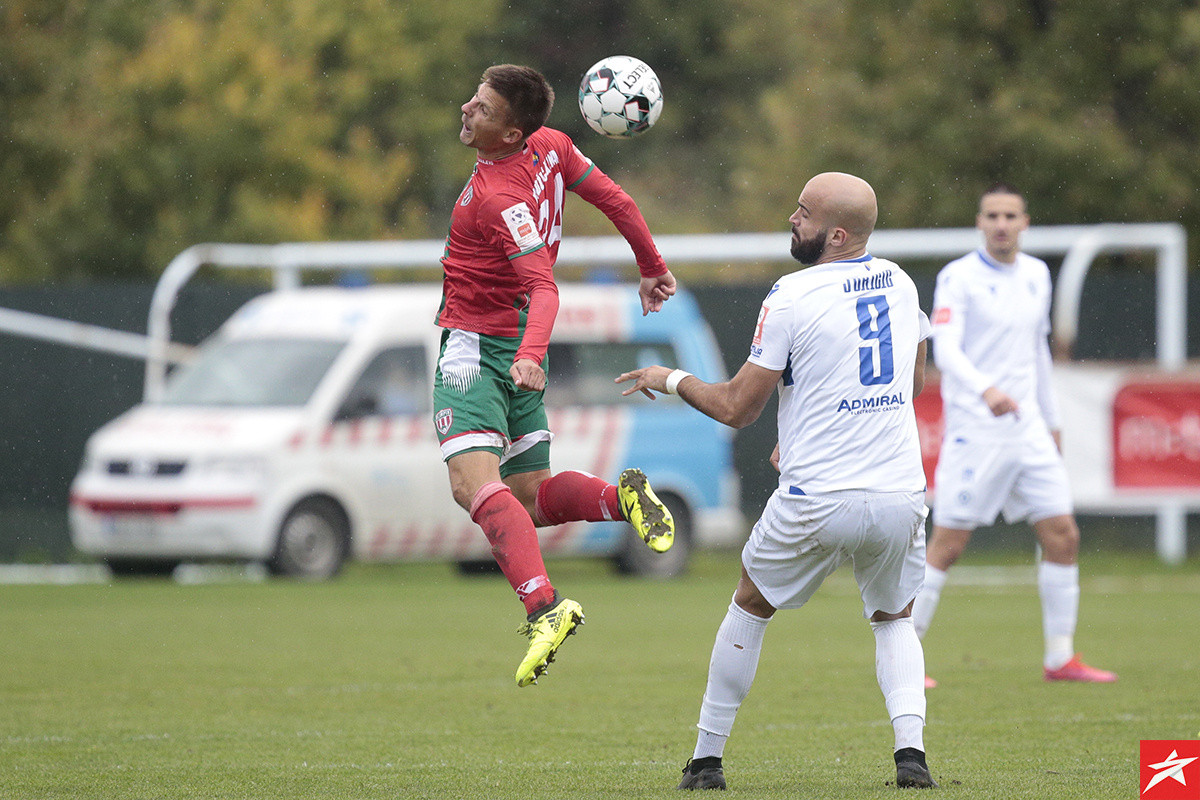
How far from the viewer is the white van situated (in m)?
16.0

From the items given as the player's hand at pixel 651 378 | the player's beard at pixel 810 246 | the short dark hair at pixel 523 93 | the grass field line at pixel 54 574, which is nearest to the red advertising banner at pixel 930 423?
the grass field line at pixel 54 574

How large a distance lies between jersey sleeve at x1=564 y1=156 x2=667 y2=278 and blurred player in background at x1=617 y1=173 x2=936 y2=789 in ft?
3.98

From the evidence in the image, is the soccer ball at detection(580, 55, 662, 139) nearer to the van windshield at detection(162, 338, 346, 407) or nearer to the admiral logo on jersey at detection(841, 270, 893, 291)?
the admiral logo on jersey at detection(841, 270, 893, 291)

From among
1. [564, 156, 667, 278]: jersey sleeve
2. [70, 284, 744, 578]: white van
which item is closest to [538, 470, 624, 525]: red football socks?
[564, 156, 667, 278]: jersey sleeve

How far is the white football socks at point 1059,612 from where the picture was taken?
933 centimetres

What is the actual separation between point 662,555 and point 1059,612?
8525mm

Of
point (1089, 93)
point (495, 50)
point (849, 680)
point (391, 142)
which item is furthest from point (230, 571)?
point (495, 50)

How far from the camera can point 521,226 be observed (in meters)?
6.75

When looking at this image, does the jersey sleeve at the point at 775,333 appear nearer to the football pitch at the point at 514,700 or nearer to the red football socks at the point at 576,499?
the red football socks at the point at 576,499

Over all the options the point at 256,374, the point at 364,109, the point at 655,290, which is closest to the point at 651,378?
the point at 655,290

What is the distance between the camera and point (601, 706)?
8.59 m

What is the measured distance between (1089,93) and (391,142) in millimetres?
18720

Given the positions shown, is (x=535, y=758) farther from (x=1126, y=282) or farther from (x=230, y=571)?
(x=1126, y=282)

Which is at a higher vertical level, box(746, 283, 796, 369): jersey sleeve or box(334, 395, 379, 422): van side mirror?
box(746, 283, 796, 369): jersey sleeve
